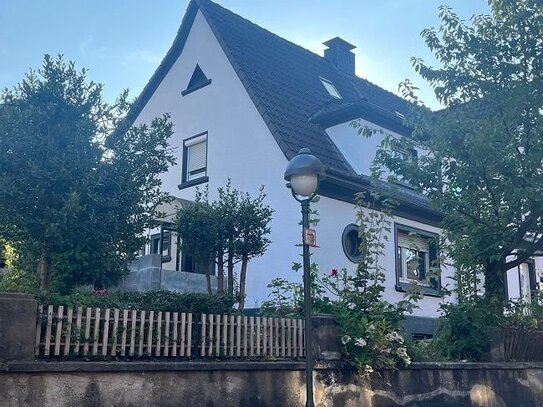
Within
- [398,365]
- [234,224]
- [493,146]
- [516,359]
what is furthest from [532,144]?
[234,224]

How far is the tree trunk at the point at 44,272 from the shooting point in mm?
9188

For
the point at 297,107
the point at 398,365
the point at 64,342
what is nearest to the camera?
the point at 64,342

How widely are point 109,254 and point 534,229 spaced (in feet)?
24.5

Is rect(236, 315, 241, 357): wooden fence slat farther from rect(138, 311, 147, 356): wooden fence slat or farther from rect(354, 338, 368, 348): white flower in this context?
rect(354, 338, 368, 348): white flower

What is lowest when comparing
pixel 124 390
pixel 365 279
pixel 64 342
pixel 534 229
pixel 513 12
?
pixel 124 390

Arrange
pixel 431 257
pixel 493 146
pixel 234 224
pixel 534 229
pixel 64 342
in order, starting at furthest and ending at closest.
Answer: pixel 431 257 < pixel 234 224 < pixel 534 229 < pixel 493 146 < pixel 64 342

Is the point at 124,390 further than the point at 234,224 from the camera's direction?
No

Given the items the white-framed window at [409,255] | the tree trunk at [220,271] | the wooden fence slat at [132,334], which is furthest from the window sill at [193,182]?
the wooden fence slat at [132,334]

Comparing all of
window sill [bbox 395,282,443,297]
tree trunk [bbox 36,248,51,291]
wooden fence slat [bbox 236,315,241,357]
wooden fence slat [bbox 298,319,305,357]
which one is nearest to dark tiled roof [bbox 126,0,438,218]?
window sill [bbox 395,282,443,297]

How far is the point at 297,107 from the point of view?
16875 millimetres

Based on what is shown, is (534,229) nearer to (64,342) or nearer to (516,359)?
(516,359)

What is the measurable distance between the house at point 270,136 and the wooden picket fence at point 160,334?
592 cm

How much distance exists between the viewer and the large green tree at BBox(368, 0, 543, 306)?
35.3 feet

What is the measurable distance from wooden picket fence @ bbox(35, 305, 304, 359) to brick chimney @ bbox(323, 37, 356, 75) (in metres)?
16.0
